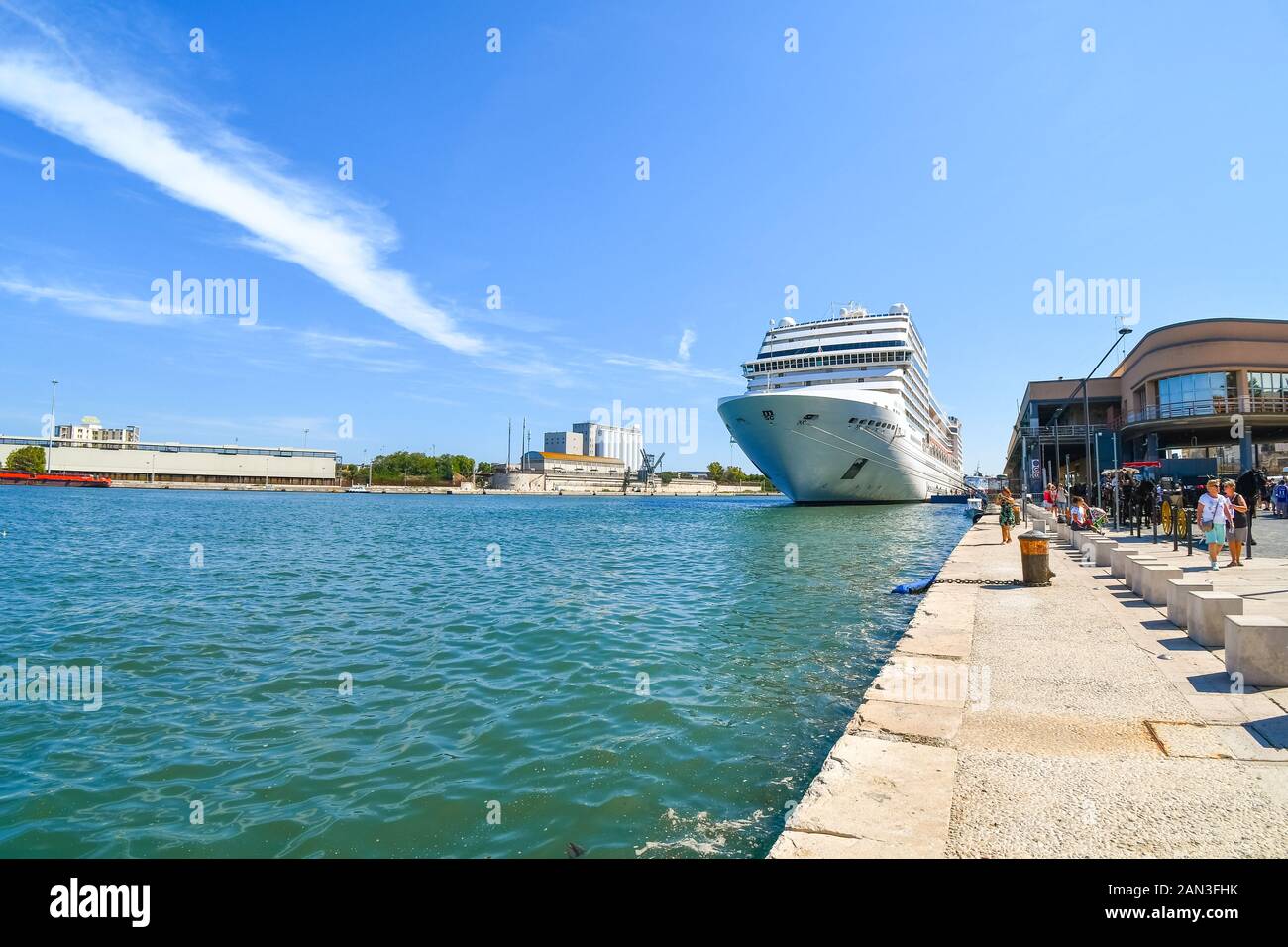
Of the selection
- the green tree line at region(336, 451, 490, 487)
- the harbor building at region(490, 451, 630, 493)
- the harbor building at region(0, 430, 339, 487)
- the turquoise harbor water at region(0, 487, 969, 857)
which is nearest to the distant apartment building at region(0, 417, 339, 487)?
the harbor building at region(0, 430, 339, 487)

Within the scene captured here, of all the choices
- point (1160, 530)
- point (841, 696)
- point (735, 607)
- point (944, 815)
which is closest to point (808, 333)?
point (1160, 530)

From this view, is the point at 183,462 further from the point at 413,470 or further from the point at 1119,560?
the point at 1119,560

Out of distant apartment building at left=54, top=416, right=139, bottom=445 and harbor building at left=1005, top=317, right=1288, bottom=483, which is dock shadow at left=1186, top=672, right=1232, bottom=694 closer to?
harbor building at left=1005, top=317, right=1288, bottom=483

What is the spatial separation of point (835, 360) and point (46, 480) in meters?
137

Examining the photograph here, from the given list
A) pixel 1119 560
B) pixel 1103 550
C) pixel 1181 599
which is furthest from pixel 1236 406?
pixel 1181 599

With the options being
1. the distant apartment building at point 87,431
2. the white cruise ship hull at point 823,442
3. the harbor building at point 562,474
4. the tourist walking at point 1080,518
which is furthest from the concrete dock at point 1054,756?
the distant apartment building at point 87,431

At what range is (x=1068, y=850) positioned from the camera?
3379 millimetres

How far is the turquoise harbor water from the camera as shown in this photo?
503 cm

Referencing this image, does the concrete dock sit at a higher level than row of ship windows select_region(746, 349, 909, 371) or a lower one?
lower

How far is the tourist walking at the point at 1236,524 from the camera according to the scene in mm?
13953

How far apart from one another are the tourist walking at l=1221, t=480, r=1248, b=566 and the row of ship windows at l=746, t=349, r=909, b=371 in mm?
42574

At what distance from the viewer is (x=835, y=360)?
186ft

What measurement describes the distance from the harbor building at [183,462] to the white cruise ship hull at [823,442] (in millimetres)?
127324

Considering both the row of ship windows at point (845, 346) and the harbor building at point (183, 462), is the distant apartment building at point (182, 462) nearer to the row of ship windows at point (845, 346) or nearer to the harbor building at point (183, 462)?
the harbor building at point (183, 462)
